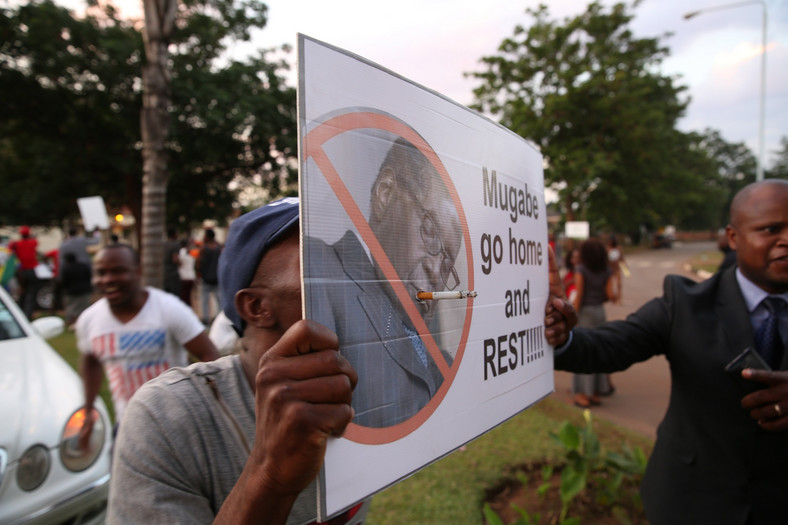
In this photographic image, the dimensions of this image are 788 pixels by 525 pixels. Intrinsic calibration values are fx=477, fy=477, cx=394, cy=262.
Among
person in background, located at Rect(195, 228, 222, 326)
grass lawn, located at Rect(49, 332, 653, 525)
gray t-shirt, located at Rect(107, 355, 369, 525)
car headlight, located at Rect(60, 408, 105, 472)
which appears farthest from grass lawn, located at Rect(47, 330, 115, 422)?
gray t-shirt, located at Rect(107, 355, 369, 525)

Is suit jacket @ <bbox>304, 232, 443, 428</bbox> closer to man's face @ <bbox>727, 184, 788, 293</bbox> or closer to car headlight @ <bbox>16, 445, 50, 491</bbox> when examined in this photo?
man's face @ <bbox>727, 184, 788, 293</bbox>

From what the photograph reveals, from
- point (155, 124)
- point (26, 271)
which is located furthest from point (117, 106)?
point (155, 124)

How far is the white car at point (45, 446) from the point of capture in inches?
92.3

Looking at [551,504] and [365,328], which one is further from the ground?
[365,328]

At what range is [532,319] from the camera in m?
1.59

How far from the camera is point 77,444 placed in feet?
8.86

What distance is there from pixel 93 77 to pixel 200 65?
3.24 metres

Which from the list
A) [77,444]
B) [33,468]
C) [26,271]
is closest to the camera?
[33,468]

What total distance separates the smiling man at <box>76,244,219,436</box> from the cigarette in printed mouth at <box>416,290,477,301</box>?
211 cm

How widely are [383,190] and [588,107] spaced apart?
25755mm

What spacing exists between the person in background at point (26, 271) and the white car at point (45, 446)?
8742mm

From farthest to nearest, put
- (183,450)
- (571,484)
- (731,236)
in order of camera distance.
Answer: (571,484)
(731,236)
(183,450)

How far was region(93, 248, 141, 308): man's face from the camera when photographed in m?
2.80

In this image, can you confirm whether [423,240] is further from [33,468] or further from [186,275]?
[186,275]
